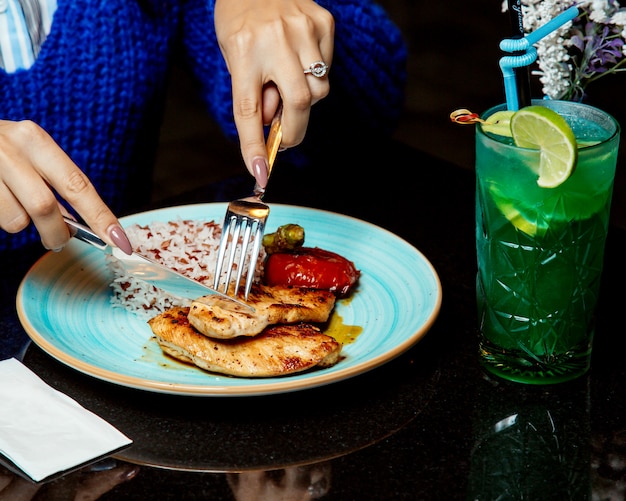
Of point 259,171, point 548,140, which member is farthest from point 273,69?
point 548,140

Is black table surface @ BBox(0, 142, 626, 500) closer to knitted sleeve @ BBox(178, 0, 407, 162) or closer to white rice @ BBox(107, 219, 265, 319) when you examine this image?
white rice @ BBox(107, 219, 265, 319)

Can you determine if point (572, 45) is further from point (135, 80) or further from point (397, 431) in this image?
point (135, 80)

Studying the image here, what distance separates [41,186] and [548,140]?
0.72m

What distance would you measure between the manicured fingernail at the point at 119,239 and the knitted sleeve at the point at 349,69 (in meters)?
0.92

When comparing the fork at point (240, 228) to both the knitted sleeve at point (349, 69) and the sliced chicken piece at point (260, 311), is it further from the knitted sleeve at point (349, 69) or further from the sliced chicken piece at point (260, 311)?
the knitted sleeve at point (349, 69)

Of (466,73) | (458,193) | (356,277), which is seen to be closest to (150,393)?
(356,277)

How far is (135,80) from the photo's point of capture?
6.56 ft

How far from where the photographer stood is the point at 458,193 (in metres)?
1.84

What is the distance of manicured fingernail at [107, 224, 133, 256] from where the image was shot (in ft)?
4.02

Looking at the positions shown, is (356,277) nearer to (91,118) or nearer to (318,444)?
(318,444)

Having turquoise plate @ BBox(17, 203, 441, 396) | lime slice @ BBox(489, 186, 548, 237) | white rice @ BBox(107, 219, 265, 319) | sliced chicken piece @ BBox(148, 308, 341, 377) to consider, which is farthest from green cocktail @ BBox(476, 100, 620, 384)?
white rice @ BBox(107, 219, 265, 319)

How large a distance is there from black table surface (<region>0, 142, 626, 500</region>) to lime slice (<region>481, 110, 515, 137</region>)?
1.16 ft

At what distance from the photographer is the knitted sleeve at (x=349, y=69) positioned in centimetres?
207

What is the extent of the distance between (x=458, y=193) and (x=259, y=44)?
2.09 feet
